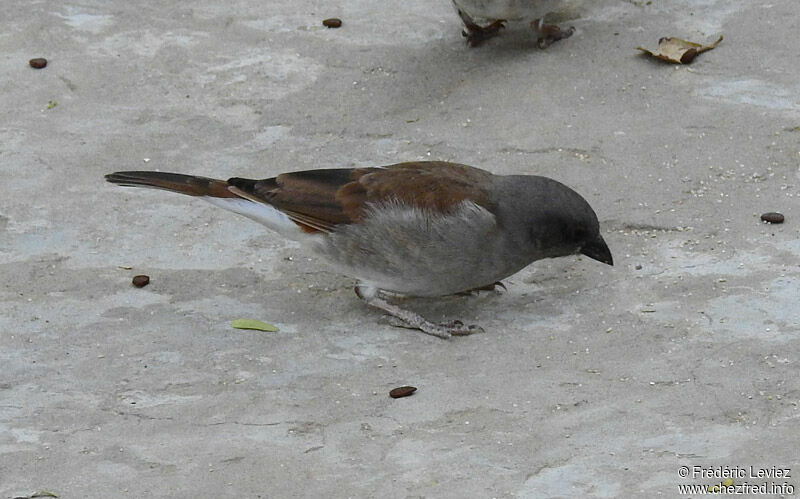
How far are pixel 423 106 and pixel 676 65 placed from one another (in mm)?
1550

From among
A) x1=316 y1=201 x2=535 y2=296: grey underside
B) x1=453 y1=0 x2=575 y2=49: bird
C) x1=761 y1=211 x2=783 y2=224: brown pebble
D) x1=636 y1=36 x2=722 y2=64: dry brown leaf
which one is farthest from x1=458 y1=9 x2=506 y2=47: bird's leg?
x1=316 y1=201 x2=535 y2=296: grey underside

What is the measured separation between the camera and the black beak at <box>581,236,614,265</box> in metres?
5.38

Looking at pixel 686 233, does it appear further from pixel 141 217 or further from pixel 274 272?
pixel 141 217

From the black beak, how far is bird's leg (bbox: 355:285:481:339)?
1.94ft

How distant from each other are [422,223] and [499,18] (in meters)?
2.88

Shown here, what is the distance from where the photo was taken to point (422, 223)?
5230 millimetres

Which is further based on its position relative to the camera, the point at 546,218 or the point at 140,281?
the point at 140,281

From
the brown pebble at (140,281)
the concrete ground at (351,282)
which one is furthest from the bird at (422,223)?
the brown pebble at (140,281)

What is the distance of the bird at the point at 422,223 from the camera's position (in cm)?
523

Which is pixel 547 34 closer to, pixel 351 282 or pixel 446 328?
pixel 351 282

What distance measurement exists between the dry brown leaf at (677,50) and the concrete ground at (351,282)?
0.21 feet

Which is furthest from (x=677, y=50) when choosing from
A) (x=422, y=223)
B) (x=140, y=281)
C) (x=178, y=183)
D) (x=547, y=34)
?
(x=140, y=281)

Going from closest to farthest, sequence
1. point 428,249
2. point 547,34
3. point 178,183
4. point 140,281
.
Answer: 1. point 428,249
2. point 178,183
3. point 140,281
4. point 547,34

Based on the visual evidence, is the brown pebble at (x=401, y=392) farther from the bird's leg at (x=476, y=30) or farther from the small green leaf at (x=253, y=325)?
the bird's leg at (x=476, y=30)
